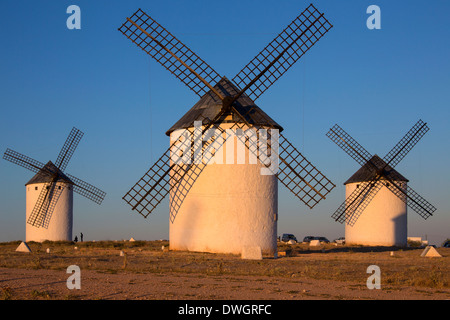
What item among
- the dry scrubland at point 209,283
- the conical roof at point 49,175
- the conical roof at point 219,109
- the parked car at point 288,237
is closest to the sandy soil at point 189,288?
the dry scrubland at point 209,283

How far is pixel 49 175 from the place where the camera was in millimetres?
44062

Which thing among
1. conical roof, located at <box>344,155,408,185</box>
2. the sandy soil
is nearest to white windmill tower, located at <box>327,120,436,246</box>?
conical roof, located at <box>344,155,408,185</box>

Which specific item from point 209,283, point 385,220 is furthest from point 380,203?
point 209,283

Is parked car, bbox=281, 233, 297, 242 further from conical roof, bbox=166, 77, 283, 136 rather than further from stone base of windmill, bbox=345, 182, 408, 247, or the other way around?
conical roof, bbox=166, 77, 283, 136

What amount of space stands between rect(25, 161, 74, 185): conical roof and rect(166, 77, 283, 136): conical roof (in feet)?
65.1

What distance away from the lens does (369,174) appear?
4381 cm

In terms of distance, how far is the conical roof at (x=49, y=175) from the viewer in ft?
144

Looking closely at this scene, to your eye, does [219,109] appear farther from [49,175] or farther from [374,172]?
[49,175]

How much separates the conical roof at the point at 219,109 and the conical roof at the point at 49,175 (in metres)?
19.8

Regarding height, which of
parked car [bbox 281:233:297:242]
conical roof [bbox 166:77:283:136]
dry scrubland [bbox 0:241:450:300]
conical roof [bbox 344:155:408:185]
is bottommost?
parked car [bbox 281:233:297:242]

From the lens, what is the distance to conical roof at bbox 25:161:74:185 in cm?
4391
